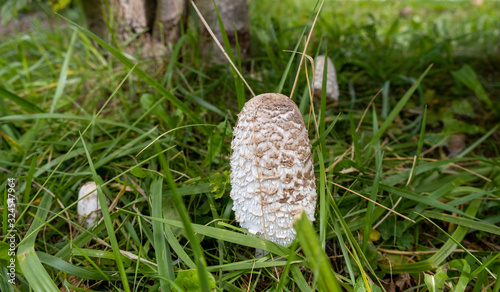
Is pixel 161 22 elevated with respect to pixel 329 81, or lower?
elevated

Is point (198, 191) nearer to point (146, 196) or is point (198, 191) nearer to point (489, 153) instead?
point (146, 196)

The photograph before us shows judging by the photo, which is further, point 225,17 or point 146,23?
point 146,23

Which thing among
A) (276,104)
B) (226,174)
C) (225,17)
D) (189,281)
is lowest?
(189,281)

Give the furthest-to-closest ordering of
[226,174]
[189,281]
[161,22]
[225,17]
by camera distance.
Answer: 1. [161,22]
2. [225,17]
3. [226,174]
4. [189,281]

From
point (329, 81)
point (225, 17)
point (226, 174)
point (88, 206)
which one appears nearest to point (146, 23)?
point (225, 17)

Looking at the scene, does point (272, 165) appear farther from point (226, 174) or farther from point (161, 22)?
point (161, 22)

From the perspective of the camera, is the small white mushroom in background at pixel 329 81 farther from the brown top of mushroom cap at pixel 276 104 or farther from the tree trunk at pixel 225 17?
the brown top of mushroom cap at pixel 276 104

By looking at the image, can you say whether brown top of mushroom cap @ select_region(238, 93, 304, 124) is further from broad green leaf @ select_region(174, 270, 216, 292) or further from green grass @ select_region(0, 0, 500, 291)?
broad green leaf @ select_region(174, 270, 216, 292)

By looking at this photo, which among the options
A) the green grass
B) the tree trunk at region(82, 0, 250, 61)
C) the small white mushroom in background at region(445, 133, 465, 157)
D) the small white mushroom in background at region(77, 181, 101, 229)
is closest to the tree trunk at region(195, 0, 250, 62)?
the tree trunk at region(82, 0, 250, 61)
